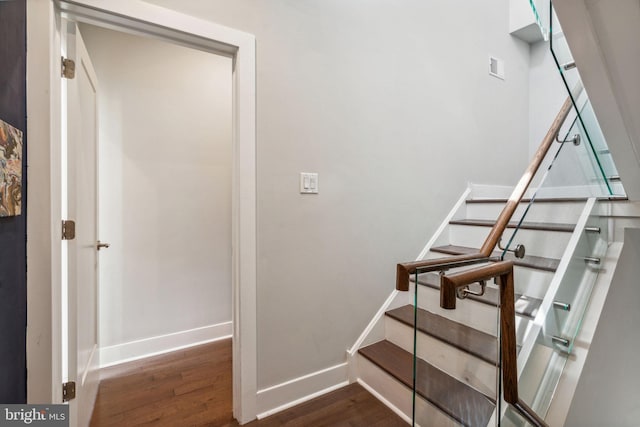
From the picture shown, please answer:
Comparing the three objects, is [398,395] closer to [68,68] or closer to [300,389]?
[300,389]

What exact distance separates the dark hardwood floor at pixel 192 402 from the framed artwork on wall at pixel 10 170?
1.34 meters

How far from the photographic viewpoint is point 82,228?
4.83ft

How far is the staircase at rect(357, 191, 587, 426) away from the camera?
3.43 ft

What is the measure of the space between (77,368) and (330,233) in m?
1.47

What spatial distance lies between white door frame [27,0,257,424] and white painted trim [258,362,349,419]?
80mm

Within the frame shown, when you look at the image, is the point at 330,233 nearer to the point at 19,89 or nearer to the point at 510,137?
the point at 19,89

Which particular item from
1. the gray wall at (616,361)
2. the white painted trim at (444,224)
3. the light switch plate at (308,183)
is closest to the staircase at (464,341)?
the gray wall at (616,361)

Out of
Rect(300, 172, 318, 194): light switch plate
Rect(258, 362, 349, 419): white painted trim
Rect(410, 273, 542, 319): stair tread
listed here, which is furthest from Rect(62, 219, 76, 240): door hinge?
Rect(410, 273, 542, 319): stair tread

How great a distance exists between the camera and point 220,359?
2229 millimetres

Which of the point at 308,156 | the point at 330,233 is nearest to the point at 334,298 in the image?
the point at 330,233

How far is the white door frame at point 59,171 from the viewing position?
3.50 feet

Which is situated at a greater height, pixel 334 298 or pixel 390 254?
pixel 390 254

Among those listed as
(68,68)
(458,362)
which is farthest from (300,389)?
(68,68)

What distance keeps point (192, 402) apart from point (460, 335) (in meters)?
1.62
